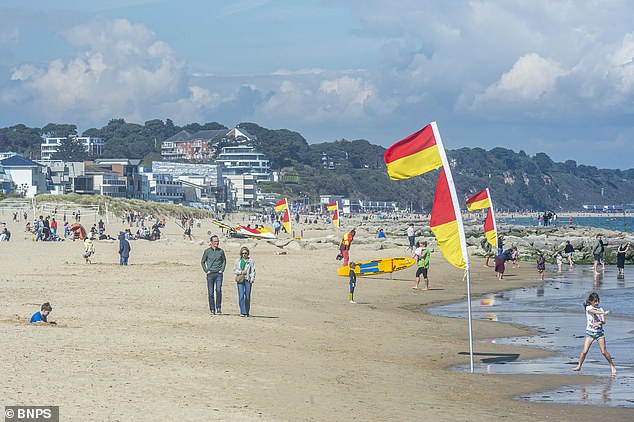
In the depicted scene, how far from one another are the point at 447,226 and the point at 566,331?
795 cm

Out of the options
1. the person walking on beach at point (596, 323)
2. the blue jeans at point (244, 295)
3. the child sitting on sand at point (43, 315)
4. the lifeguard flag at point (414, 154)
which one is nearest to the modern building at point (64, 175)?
the blue jeans at point (244, 295)

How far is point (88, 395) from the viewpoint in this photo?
10.4 m

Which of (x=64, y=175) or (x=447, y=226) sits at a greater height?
(x=64, y=175)

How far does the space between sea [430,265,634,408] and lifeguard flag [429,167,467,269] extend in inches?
83.0

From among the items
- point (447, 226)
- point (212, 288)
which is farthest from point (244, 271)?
point (447, 226)

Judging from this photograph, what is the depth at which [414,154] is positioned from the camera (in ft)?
46.8

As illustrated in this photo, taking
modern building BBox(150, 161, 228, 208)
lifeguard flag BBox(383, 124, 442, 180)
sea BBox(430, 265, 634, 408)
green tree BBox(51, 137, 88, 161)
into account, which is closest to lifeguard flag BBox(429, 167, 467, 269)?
lifeguard flag BBox(383, 124, 442, 180)

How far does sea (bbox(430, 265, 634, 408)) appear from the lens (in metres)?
13.3

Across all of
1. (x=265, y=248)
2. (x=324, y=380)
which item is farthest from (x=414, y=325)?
(x=265, y=248)

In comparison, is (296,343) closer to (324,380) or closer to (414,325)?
(324,380)

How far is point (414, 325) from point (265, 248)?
2720 centimetres

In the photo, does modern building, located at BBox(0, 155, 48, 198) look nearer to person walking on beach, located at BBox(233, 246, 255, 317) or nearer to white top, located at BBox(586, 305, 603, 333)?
person walking on beach, located at BBox(233, 246, 255, 317)

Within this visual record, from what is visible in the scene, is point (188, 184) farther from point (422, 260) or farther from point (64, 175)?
point (422, 260)

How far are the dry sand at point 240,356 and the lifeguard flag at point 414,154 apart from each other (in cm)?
313
